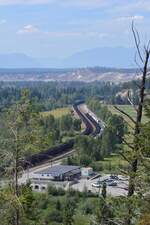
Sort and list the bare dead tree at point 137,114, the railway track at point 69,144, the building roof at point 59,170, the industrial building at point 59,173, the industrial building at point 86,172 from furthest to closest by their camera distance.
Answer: the railway track at point 69,144 → the industrial building at point 86,172 → the building roof at point 59,170 → the industrial building at point 59,173 → the bare dead tree at point 137,114

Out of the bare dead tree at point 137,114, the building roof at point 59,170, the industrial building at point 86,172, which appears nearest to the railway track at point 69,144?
the building roof at point 59,170

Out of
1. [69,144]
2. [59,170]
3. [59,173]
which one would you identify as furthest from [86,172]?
[69,144]

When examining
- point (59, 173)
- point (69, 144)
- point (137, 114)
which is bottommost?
point (69, 144)

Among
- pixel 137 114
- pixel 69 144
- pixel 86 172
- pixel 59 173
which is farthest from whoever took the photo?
pixel 69 144

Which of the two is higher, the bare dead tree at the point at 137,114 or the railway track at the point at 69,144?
the bare dead tree at the point at 137,114

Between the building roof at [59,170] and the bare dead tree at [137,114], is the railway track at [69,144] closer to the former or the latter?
the building roof at [59,170]

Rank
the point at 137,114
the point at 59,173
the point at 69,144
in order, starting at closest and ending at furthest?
1. the point at 137,114
2. the point at 59,173
3. the point at 69,144

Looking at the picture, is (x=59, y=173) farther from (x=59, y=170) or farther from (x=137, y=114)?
(x=137, y=114)

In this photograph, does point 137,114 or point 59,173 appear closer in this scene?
point 137,114

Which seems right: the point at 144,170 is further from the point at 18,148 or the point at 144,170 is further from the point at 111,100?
the point at 111,100

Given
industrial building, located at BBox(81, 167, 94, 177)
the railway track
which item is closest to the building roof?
industrial building, located at BBox(81, 167, 94, 177)
